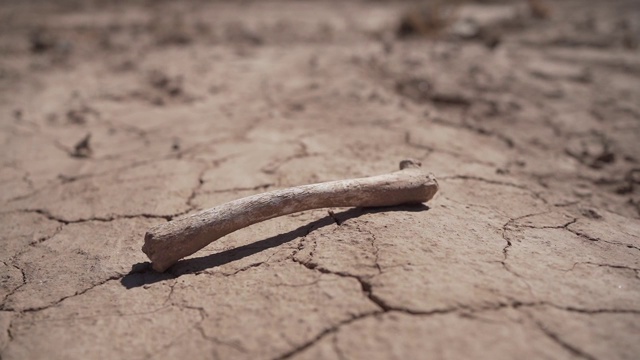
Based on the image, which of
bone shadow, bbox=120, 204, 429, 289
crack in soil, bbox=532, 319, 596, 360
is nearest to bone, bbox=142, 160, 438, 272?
bone shadow, bbox=120, 204, 429, 289

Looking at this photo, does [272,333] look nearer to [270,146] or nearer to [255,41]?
[270,146]

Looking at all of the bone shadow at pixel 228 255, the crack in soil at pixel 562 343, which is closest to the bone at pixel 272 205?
the bone shadow at pixel 228 255

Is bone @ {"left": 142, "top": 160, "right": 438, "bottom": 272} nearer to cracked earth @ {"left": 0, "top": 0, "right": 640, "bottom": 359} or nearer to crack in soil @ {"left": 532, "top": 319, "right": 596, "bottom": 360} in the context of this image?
cracked earth @ {"left": 0, "top": 0, "right": 640, "bottom": 359}

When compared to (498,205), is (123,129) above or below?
below

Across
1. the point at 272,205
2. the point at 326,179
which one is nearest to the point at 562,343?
the point at 272,205

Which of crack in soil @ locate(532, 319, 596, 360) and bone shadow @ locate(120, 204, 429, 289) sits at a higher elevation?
crack in soil @ locate(532, 319, 596, 360)

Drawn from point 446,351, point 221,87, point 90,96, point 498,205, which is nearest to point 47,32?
point 90,96

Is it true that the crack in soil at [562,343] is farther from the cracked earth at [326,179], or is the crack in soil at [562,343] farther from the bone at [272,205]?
the bone at [272,205]

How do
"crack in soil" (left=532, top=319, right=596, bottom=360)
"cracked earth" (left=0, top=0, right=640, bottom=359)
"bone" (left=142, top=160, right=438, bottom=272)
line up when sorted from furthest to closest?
"bone" (left=142, top=160, right=438, bottom=272) < "cracked earth" (left=0, top=0, right=640, bottom=359) < "crack in soil" (left=532, top=319, right=596, bottom=360)

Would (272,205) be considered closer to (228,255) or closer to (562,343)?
(228,255)
